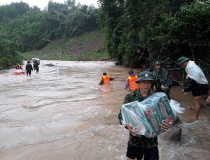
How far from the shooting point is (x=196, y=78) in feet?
18.3

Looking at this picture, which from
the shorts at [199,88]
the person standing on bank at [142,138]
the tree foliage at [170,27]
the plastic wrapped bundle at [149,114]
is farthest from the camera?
the tree foliage at [170,27]

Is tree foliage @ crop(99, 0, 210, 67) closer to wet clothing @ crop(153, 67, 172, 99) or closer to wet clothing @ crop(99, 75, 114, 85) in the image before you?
wet clothing @ crop(99, 75, 114, 85)

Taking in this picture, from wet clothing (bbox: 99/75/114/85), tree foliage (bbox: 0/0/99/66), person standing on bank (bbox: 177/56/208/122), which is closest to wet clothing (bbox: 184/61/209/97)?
person standing on bank (bbox: 177/56/208/122)

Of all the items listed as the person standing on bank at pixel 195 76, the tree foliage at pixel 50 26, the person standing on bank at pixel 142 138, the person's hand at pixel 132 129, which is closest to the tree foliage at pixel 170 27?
the person standing on bank at pixel 195 76

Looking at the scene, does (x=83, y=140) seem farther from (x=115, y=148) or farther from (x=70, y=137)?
(x=115, y=148)

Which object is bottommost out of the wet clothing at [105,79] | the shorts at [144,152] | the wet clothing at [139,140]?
the wet clothing at [105,79]

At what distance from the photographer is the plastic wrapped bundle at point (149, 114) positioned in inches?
109

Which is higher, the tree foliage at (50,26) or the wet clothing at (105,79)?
the tree foliage at (50,26)

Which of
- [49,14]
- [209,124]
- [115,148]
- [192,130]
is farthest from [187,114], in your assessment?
[49,14]

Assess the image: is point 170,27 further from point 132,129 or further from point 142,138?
point 132,129

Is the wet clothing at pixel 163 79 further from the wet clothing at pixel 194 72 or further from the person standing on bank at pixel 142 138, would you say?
the person standing on bank at pixel 142 138

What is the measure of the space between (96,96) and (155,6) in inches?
274

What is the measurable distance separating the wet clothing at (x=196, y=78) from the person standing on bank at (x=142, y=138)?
2844 mm

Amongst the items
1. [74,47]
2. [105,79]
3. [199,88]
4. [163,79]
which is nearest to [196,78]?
[199,88]
